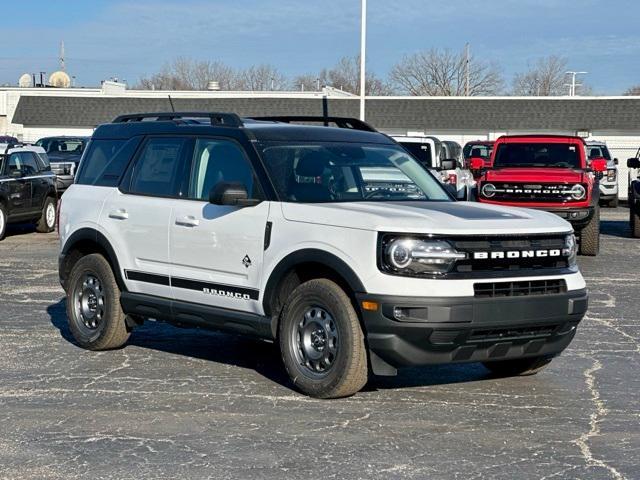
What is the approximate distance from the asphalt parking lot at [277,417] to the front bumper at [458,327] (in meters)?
0.36

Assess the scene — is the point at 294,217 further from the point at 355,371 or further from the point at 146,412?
the point at 146,412

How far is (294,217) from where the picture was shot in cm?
759

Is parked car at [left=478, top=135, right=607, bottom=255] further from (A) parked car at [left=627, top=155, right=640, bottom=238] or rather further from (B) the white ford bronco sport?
(B) the white ford bronco sport

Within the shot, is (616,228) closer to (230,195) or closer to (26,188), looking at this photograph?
(26,188)

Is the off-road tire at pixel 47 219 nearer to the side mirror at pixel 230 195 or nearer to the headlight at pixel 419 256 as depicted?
the side mirror at pixel 230 195

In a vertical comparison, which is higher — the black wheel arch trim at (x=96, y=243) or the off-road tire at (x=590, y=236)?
the black wheel arch trim at (x=96, y=243)

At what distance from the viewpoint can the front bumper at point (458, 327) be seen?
6941mm

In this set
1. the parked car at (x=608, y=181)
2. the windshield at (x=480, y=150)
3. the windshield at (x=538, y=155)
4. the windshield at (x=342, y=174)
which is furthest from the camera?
the windshield at (x=480, y=150)

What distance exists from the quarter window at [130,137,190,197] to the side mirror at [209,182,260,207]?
31.4 inches

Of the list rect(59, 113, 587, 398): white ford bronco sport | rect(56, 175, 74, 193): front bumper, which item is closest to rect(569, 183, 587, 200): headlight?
rect(59, 113, 587, 398): white ford bronco sport

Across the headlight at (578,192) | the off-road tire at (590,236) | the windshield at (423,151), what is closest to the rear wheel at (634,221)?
the off-road tire at (590,236)

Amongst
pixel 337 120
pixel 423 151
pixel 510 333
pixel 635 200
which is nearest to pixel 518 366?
pixel 510 333

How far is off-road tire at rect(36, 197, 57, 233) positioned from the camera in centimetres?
2220

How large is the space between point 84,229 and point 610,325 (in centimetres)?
512
